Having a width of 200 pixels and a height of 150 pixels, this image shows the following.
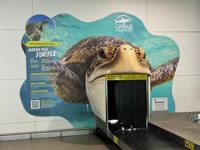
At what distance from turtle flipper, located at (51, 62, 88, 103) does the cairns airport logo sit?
1.87ft

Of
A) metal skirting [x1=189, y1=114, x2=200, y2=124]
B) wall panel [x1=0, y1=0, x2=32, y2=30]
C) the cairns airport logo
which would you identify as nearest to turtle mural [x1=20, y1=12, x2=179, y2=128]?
the cairns airport logo

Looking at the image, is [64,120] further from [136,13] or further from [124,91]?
[136,13]

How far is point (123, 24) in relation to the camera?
8.04ft

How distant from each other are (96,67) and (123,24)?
2.21 ft

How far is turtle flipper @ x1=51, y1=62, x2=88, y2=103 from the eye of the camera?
2.31 meters

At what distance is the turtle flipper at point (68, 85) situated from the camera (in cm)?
231

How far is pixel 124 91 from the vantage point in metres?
1.88

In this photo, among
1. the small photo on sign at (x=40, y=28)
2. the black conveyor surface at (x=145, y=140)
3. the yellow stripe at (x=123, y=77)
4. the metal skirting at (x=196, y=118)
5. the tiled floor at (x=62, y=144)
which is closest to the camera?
the black conveyor surface at (x=145, y=140)

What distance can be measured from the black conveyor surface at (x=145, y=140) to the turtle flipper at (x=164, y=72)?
743mm

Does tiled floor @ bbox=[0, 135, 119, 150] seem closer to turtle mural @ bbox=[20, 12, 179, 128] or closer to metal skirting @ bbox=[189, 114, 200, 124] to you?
turtle mural @ bbox=[20, 12, 179, 128]

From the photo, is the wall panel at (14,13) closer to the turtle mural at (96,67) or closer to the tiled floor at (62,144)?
the turtle mural at (96,67)

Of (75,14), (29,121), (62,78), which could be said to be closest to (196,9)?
(75,14)

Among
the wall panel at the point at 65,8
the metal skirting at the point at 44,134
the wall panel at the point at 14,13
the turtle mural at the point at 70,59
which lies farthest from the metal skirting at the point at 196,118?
the wall panel at the point at 14,13

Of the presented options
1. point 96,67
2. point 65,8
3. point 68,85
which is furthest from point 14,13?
point 96,67
